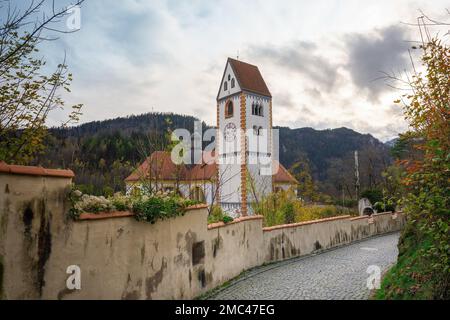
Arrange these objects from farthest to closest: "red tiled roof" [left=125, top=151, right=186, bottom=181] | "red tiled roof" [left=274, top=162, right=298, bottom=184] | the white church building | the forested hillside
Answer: the forested hillside
"red tiled roof" [left=274, top=162, right=298, bottom=184]
the white church building
"red tiled roof" [left=125, top=151, right=186, bottom=181]

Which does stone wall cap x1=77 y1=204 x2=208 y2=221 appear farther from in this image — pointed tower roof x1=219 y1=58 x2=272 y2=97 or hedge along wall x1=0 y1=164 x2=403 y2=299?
pointed tower roof x1=219 y1=58 x2=272 y2=97

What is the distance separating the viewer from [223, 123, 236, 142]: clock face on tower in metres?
28.7

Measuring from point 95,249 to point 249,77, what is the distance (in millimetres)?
26439

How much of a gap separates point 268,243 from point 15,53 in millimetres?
8612

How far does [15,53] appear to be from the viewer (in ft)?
17.3

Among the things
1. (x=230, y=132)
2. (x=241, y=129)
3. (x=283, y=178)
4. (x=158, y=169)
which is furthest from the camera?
(x=283, y=178)

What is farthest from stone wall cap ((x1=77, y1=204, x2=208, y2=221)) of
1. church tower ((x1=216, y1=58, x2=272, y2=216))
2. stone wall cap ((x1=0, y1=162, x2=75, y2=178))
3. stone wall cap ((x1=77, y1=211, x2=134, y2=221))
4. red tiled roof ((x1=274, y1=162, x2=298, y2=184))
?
red tiled roof ((x1=274, y1=162, x2=298, y2=184))

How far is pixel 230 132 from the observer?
2911 cm

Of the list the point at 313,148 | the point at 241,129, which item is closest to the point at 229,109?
the point at 241,129

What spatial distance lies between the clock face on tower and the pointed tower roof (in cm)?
330

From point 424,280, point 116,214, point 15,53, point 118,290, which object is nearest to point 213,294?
point 118,290

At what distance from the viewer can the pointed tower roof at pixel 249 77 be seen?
28.4 m

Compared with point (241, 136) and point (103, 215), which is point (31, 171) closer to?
point (103, 215)
